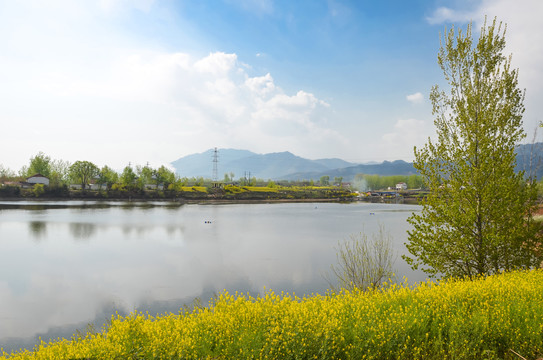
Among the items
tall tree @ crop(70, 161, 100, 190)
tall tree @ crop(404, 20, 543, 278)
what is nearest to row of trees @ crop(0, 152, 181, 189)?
Result: tall tree @ crop(70, 161, 100, 190)

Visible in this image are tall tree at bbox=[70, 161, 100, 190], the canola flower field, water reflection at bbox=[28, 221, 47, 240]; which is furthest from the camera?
tall tree at bbox=[70, 161, 100, 190]

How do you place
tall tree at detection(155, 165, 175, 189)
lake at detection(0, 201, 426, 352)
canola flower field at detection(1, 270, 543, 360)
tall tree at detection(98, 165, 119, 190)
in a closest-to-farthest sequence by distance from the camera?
canola flower field at detection(1, 270, 543, 360) < lake at detection(0, 201, 426, 352) < tall tree at detection(98, 165, 119, 190) < tall tree at detection(155, 165, 175, 189)

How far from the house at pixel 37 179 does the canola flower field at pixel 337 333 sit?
154524 mm

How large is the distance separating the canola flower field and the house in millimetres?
154524

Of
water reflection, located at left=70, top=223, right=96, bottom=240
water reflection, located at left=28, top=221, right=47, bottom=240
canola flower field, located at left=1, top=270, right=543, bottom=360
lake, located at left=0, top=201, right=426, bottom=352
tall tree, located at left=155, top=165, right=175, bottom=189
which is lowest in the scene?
lake, located at left=0, top=201, right=426, bottom=352

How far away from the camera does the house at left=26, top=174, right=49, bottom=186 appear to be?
5342 inches

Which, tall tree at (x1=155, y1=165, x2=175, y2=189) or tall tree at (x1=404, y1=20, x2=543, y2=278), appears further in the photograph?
tall tree at (x1=155, y1=165, x2=175, y2=189)

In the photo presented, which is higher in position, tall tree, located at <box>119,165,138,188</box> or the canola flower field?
tall tree, located at <box>119,165,138,188</box>

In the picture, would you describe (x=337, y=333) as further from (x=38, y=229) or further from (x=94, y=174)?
(x=94, y=174)

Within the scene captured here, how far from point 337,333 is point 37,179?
163605 mm

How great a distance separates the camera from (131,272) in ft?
91.6

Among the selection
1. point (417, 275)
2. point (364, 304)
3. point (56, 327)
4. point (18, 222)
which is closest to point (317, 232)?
point (417, 275)

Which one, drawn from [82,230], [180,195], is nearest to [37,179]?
[180,195]

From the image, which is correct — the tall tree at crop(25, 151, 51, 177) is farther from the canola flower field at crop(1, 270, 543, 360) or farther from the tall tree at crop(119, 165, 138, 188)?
the canola flower field at crop(1, 270, 543, 360)
